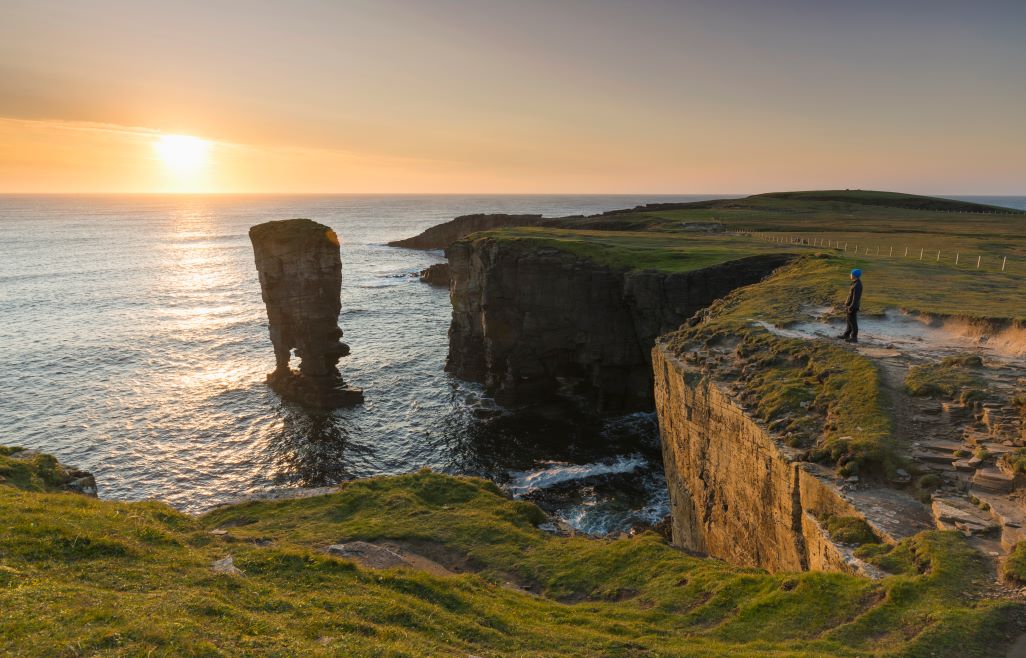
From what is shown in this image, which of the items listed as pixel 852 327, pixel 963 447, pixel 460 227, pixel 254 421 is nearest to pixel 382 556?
pixel 963 447

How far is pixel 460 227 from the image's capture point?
143 m

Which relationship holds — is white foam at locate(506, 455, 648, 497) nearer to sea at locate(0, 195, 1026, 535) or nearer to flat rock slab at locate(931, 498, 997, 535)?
sea at locate(0, 195, 1026, 535)

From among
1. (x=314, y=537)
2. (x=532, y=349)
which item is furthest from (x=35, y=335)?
(x=314, y=537)

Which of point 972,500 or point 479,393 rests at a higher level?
point 972,500

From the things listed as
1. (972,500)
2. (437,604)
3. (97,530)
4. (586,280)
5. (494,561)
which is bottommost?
(494,561)

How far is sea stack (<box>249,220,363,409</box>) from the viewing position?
47.1 metres

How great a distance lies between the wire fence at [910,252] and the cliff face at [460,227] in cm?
6972

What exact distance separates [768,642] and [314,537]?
494 inches

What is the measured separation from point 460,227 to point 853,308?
5015 inches

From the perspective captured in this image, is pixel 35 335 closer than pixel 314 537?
No

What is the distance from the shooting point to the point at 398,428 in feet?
137

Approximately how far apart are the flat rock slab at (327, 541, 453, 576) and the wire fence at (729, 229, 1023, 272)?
4074 centimetres

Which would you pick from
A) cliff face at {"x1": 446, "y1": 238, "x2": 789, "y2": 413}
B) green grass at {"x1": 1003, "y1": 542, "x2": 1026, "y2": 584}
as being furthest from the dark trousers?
cliff face at {"x1": 446, "y1": 238, "x2": 789, "y2": 413}

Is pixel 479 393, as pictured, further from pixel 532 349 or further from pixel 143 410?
pixel 143 410
